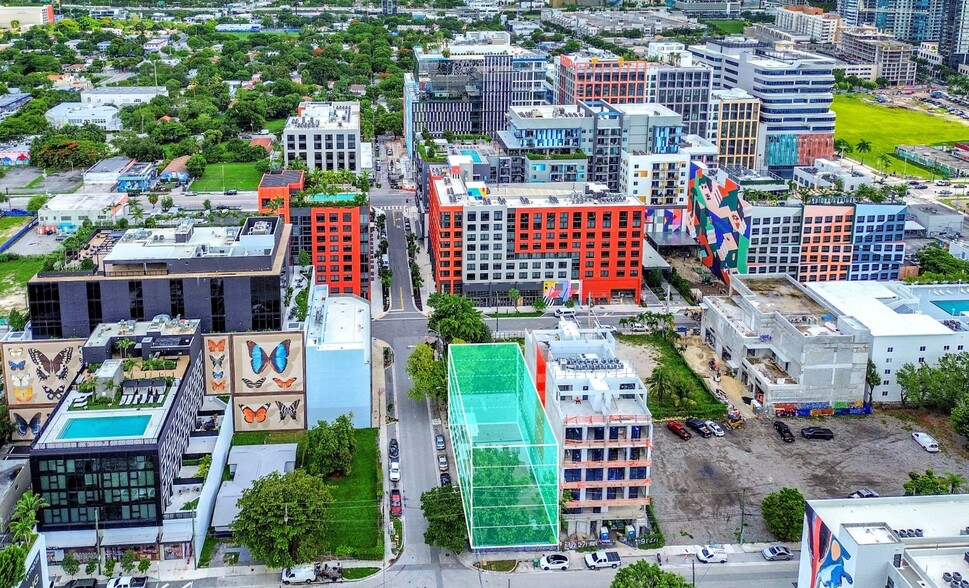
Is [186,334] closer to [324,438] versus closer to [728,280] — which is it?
[324,438]

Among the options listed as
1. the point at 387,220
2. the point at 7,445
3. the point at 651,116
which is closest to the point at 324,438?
the point at 7,445

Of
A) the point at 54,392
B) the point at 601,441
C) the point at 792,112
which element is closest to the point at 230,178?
the point at 792,112

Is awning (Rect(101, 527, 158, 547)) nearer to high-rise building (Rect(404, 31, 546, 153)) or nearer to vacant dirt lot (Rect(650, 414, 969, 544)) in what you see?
vacant dirt lot (Rect(650, 414, 969, 544))

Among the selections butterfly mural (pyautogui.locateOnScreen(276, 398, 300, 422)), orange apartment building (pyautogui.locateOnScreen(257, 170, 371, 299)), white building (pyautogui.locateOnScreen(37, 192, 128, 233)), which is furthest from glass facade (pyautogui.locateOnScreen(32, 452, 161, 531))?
white building (pyautogui.locateOnScreen(37, 192, 128, 233))

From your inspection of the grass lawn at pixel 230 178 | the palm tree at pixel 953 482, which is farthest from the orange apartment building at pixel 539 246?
the grass lawn at pixel 230 178

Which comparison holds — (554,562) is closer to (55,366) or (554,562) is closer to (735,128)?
(55,366)
